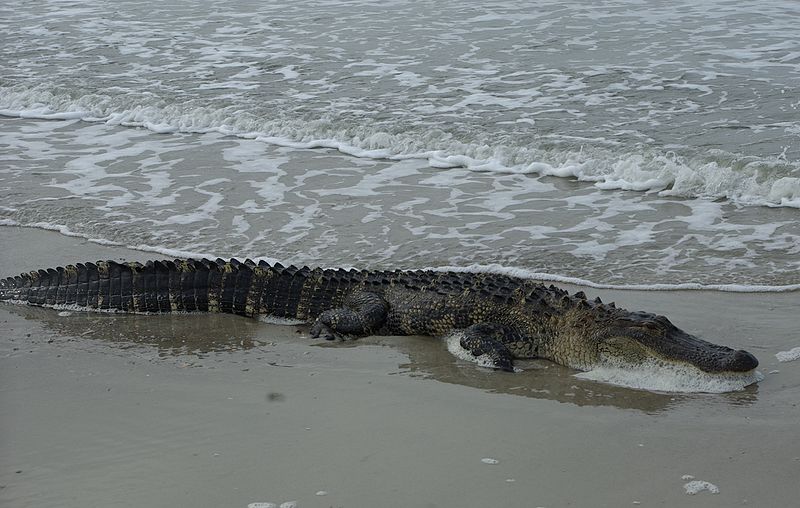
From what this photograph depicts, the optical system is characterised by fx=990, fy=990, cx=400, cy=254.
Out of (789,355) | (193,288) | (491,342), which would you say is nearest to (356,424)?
(491,342)

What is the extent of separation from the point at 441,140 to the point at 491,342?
5310 mm

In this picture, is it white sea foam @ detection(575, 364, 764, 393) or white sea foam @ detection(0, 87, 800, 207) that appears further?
white sea foam @ detection(0, 87, 800, 207)

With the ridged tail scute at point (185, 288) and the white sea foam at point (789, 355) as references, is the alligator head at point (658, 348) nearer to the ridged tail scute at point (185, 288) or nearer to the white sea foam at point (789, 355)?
the white sea foam at point (789, 355)

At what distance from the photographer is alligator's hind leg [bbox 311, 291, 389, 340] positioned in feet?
21.0

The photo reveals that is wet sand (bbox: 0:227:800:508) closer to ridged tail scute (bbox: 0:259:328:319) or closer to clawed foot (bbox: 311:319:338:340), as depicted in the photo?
clawed foot (bbox: 311:319:338:340)

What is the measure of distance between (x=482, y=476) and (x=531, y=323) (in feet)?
6.81

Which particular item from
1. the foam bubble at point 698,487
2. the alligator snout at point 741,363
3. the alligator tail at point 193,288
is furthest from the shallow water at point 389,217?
the foam bubble at point 698,487

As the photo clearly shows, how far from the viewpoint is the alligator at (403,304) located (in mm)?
5734

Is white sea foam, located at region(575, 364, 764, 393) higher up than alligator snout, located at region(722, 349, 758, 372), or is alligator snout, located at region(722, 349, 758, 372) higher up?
alligator snout, located at region(722, 349, 758, 372)

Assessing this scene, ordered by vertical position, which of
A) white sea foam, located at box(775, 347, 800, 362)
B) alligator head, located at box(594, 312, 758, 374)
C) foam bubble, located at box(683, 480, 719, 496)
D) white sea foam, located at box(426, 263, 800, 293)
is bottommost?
white sea foam, located at box(426, 263, 800, 293)

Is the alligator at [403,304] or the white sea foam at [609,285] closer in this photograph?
the alligator at [403,304]

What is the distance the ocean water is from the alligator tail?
103 centimetres

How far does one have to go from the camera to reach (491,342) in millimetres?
5945

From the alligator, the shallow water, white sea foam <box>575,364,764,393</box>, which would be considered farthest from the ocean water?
white sea foam <box>575,364,764,393</box>
